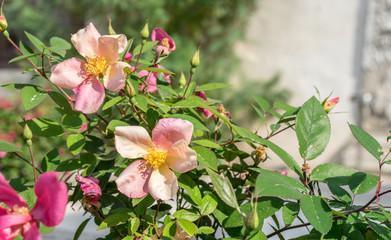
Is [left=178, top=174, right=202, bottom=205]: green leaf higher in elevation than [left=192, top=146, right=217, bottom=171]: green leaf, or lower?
lower

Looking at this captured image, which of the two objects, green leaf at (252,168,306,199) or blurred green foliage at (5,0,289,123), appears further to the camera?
blurred green foliage at (5,0,289,123)

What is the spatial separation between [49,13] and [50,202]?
171 inches

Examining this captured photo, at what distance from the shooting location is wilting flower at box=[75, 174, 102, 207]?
0.55 m

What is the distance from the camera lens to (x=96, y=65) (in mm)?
599

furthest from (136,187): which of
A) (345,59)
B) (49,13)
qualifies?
(49,13)

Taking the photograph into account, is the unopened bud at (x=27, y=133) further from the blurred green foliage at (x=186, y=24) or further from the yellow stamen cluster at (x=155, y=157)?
the blurred green foliage at (x=186, y=24)

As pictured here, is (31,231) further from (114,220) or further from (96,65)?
(96,65)

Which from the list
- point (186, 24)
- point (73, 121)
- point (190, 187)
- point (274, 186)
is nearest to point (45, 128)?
point (73, 121)

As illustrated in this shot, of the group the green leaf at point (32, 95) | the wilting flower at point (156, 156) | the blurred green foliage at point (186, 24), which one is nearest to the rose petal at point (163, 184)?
the wilting flower at point (156, 156)

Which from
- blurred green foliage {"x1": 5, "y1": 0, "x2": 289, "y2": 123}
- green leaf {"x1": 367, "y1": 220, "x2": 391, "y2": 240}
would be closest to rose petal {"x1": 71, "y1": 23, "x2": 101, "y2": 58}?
green leaf {"x1": 367, "y1": 220, "x2": 391, "y2": 240}

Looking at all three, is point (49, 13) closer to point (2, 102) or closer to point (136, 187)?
point (2, 102)

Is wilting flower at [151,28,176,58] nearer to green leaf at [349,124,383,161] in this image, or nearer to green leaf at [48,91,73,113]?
green leaf at [48,91,73,113]

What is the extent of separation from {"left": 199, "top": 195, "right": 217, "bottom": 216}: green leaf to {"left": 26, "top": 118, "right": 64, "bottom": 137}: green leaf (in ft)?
0.82

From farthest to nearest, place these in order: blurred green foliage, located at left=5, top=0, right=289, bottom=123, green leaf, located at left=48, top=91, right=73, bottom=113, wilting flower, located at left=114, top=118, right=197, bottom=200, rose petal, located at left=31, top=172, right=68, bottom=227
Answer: blurred green foliage, located at left=5, top=0, right=289, bottom=123 → green leaf, located at left=48, top=91, right=73, bottom=113 → wilting flower, located at left=114, top=118, right=197, bottom=200 → rose petal, located at left=31, top=172, right=68, bottom=227
